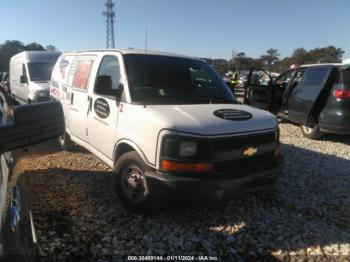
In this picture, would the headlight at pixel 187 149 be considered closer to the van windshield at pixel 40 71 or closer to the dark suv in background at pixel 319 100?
the dark suv in background at pixel 319 100

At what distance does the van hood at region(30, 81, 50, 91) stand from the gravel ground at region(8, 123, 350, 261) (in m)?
4.72

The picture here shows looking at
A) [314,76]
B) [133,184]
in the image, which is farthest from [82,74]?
[314,76]

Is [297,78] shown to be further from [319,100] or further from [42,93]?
[42,93]

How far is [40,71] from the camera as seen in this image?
421 inches

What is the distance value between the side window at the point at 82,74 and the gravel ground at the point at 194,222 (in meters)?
1.38

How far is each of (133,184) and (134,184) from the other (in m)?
0.02

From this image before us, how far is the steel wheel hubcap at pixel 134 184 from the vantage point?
3608 mm

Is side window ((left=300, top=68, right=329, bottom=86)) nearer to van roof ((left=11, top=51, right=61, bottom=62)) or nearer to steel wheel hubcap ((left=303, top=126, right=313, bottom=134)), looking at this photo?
steel wheel hubcap ((left=303, top=126, right=313, bottom=134))

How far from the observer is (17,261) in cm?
136

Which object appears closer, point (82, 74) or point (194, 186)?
point (194, 186)

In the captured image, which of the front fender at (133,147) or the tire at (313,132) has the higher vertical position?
the front fender at (133,147)

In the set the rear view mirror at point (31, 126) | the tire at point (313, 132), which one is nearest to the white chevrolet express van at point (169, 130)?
the rear view mirror at point (31, 126)

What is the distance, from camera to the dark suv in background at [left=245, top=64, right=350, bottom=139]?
7.04 metres

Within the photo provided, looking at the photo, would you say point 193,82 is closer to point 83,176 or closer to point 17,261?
point 83,176
